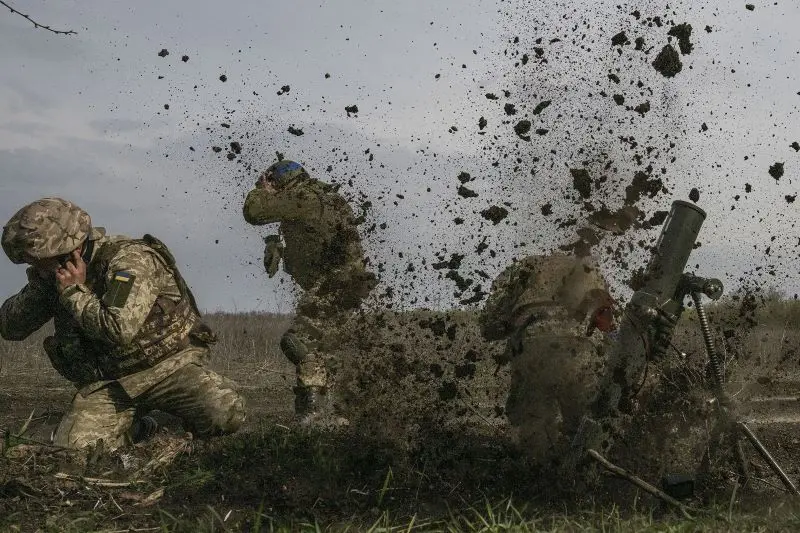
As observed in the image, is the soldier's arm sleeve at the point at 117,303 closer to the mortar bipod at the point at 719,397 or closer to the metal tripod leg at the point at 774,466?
the mortar bipod at the point at 719,397

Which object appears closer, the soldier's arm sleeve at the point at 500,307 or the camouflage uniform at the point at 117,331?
the camouflage uniform at the point at 117,331

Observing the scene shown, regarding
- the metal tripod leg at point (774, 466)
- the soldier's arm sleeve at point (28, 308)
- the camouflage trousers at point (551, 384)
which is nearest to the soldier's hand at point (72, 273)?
the soldier's arm sleeve at point (28, 308)

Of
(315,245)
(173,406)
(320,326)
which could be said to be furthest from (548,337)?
(173,406)

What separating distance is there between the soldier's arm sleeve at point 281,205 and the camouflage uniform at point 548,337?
197 centimetres

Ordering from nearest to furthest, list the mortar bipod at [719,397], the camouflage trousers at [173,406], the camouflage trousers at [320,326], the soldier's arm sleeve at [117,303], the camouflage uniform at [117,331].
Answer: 1. the mortar bipod at [719,397]
2. the soldier's arm sleeve at [117,303]
3. the camouflage uniform at [117,331]
4. the camouflage trousers at [173,406]
5. the camouflage trousers at [320,326]

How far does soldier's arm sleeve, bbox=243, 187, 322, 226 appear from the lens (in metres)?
7.66

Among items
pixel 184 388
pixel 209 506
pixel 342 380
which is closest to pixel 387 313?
pixel 342 380

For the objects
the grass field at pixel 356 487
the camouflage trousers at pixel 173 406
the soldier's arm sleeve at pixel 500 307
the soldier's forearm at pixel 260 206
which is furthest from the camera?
the soldier's forearm at pixel 260 206

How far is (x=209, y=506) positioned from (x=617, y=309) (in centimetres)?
323

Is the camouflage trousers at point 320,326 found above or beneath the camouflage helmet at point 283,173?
beneath

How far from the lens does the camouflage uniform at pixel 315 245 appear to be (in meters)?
7.68

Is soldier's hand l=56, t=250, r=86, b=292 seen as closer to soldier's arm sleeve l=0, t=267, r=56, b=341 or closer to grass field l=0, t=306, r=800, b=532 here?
soldier's arm sleeve l=0, t=267, r=56, b=341

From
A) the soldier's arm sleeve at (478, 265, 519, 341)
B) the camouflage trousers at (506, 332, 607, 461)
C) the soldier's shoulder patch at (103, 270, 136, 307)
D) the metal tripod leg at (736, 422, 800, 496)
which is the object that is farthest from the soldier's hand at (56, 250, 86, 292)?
the metal tripod leg at (736, 422, 800, 496)

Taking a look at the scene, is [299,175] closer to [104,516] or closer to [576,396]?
[576,396]
